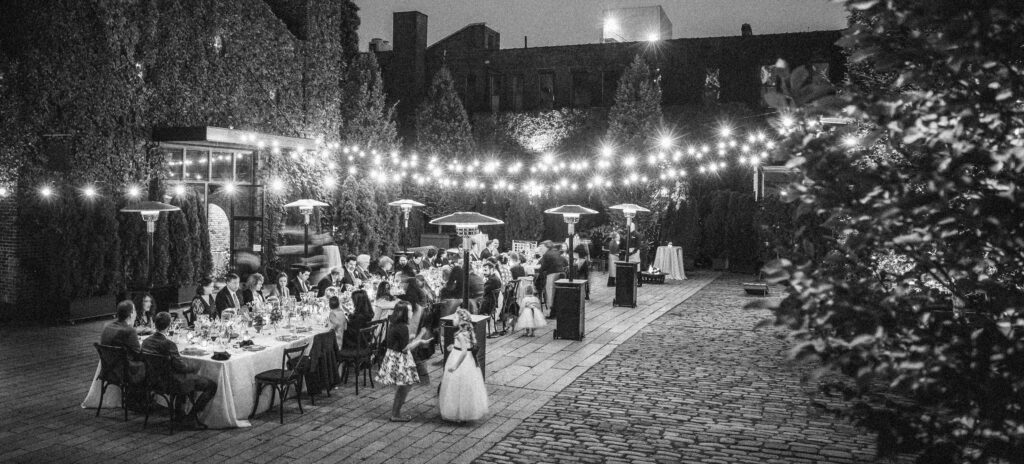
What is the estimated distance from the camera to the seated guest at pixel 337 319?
940cm

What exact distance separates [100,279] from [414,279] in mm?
6796

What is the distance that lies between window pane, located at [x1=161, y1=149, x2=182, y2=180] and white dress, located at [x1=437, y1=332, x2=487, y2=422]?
434 inches

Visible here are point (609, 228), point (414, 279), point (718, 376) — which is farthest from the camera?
point (609, 228)

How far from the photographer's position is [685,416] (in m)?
8.18

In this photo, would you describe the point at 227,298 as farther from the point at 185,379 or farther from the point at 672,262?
the point at 672,262

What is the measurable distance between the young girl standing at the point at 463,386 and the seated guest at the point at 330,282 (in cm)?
499

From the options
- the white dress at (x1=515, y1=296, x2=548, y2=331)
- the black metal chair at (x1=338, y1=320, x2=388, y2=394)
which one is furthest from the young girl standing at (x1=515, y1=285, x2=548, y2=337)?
the black metal chair at (x1=338, y1=320, x2=388, y2=394)

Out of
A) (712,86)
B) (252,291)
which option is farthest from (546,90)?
(252,291)

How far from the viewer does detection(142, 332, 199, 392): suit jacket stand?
7.43 m

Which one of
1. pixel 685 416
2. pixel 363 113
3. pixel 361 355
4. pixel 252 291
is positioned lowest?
pixel 685 416

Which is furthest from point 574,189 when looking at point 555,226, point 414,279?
point 414,279

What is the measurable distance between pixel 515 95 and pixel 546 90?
124 cm

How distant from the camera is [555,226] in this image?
89.6 ft

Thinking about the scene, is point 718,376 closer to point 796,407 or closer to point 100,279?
point 796,407
